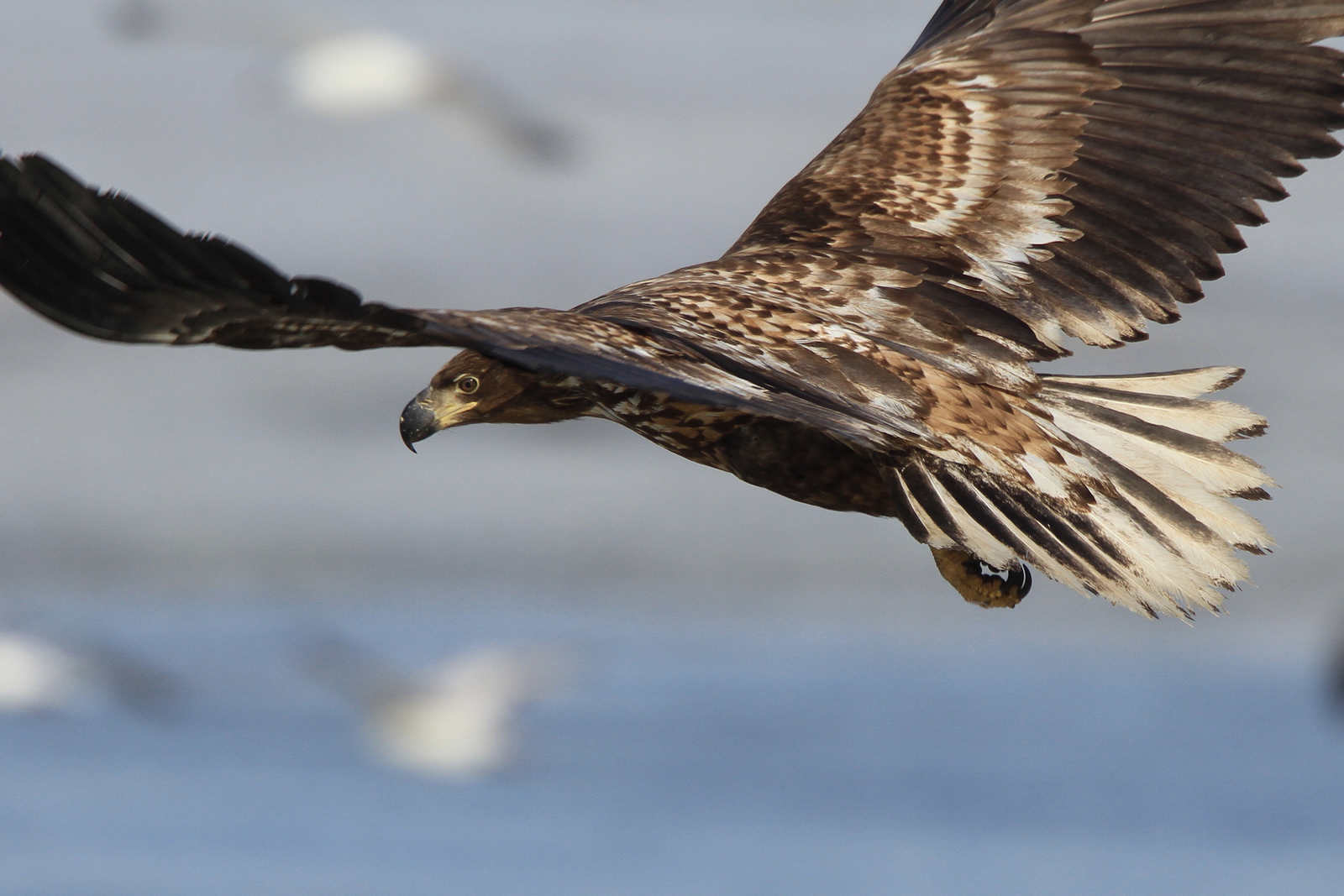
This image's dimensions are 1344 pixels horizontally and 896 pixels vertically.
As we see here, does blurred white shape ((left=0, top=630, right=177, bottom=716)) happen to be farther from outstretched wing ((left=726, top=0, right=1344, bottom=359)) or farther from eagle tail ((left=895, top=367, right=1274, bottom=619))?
eagle tail ((left=895, top=367, right=1274, bottom=619))

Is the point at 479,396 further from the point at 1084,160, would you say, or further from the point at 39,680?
the point at 39,680

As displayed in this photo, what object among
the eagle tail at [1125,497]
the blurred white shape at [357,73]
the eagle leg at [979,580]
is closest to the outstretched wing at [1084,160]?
the eagle tail at [1125,497]

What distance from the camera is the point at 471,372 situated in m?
4.79

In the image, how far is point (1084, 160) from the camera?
5.27 meters

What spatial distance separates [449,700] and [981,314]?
26.2ft

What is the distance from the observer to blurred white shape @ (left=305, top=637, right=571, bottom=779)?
1179cm

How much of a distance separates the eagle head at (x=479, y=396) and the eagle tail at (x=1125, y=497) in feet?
2.64

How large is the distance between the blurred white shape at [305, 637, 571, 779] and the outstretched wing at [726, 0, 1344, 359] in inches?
252

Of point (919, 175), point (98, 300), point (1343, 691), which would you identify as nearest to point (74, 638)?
point (1343, 691)

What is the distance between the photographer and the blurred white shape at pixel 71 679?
1119 centimetres

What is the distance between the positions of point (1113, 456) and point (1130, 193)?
68cm

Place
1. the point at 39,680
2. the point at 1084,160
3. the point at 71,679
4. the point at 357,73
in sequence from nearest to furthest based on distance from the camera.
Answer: the point at 1084,160 < the point at 71,679 < the point at 39,680 < the point at 357,73

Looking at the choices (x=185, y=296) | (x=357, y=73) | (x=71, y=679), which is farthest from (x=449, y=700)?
(x=185, y=296)

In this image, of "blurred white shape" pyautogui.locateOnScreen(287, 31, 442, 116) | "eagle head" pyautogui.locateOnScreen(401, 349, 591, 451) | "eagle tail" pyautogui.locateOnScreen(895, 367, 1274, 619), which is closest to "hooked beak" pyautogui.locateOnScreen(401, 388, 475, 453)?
"eagle head" pyautogui.locateOnScreen(401, 349, 591, 451)
